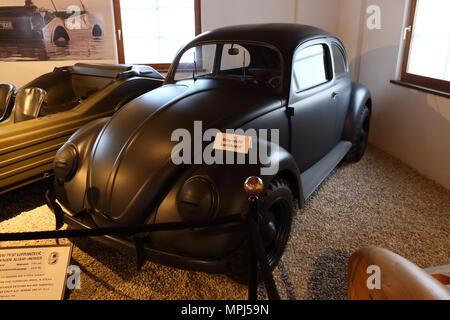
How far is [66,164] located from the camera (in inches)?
87.9

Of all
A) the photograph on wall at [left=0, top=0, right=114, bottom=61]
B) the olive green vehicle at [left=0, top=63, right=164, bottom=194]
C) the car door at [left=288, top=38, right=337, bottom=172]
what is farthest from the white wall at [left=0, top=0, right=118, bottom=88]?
the car door at [left=288, top=38, right=337, bottom=172]

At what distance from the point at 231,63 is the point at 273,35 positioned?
0.46 meters

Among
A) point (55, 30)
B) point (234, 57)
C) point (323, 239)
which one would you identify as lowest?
point (323, 239)

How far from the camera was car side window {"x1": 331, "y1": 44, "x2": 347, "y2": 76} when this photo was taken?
3491 mm

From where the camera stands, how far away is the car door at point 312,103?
279cm

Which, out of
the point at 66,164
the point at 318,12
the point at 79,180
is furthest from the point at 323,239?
the point at 318,12

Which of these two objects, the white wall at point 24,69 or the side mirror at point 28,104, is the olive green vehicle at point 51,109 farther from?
the white wall at point 24,69

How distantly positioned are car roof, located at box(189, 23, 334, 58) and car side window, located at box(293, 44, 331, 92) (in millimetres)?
93

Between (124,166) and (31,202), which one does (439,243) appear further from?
(31,202)

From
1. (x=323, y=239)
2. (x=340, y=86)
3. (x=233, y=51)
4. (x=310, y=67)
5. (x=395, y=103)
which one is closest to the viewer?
(x=323, y=239)

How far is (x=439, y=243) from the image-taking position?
2559 millimetres

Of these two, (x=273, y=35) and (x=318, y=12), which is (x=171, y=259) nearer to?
(x=273, y=35)

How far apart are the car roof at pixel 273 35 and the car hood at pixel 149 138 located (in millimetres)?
411
